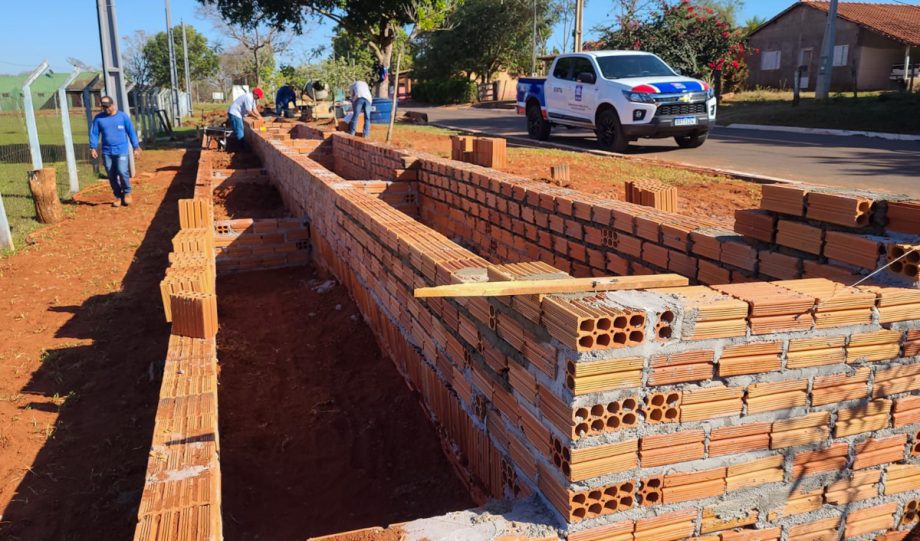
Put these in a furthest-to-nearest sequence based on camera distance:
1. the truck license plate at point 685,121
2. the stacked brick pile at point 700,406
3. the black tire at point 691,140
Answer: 1. the black tire at point 691,140
2. the truck license plate at point 685,121
3. the stacked brick pile at point 700,406

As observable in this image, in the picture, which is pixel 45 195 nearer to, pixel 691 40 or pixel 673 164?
pixel 673 164

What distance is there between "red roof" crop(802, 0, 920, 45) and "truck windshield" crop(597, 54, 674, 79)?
69.9 ft

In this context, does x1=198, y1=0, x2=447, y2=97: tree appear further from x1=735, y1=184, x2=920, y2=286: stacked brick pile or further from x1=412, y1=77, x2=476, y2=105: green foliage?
x1=735, y1=184, x2=920, y2=286: stacked brick pile

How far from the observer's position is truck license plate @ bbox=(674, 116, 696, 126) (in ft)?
39.3

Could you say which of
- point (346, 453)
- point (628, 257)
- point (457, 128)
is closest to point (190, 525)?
point (346, 453)

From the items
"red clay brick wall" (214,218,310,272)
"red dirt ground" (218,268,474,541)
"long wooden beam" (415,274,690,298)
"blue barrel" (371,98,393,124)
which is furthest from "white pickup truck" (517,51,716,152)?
"long wooden beam" (415,274,690,298)

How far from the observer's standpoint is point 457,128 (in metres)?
20.5

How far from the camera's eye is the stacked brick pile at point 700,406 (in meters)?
2.26

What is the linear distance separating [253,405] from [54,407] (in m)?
1.21

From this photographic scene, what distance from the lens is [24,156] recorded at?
57.3 ft

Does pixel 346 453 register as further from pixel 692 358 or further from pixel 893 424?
pixel 893 424

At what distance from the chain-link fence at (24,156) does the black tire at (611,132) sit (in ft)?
30.3

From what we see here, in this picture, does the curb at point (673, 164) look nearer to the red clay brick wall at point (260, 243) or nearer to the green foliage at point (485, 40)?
the red clay brick wall at point (260, 243)

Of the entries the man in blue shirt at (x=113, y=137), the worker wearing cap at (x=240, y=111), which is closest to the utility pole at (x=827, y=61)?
the worker wearing cap at (x=240, y=111)
